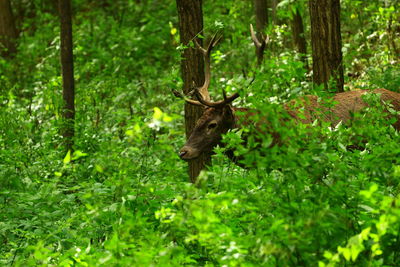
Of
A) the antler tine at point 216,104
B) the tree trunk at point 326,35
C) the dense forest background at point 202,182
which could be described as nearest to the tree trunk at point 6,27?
the dense forest background at point 202,182

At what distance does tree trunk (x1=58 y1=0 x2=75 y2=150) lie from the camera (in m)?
11.0

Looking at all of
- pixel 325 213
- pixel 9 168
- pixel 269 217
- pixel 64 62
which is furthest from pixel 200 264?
pixel 64 62

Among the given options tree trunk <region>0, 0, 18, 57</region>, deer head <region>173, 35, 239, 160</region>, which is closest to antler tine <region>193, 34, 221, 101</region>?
deer head <region>173, 35, 239, 160</region>

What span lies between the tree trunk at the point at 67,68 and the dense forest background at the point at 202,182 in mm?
159

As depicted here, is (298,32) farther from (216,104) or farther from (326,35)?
(216,104)

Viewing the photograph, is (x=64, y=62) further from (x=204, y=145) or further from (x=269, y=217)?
(x=269, y=217)

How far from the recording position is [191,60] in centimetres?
822

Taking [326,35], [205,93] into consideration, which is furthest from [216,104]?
[326,35]

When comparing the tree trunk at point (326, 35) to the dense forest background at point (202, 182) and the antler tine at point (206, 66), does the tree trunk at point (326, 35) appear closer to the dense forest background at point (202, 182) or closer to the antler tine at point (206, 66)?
the dense forest background at point (202, 182)

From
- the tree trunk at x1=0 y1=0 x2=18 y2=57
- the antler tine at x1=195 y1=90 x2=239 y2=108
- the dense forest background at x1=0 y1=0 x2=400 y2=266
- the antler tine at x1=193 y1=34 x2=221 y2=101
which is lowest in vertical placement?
the dense forest background at x1=0 y1=0 x2=400 y2=266

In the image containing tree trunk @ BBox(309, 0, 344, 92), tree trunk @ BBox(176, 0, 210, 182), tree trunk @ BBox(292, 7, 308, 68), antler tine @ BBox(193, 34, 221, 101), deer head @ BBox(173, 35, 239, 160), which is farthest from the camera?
tree trunk @ BBox(292, 7, 308, 68)

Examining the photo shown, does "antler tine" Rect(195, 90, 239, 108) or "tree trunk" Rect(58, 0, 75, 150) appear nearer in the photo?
"antler tine" Rect(195, 90, 239, 108)

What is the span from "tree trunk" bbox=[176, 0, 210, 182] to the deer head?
0.13 m

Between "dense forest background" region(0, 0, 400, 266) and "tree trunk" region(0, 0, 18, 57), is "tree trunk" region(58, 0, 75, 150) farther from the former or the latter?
"tree trunk" region(0, 0, 18, 57)
